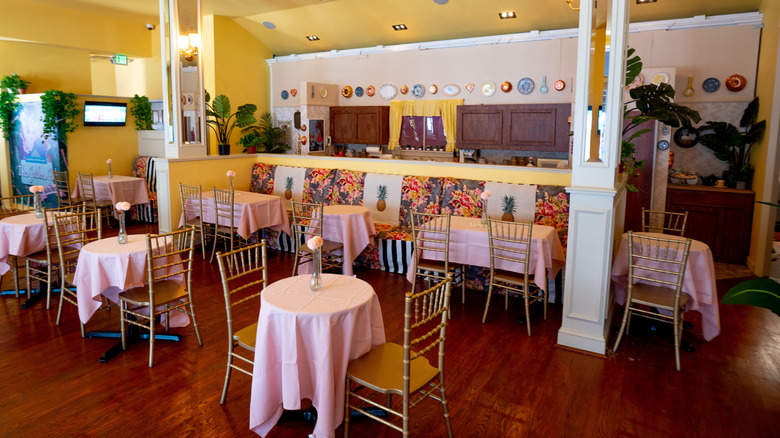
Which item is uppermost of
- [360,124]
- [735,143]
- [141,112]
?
[141,112]

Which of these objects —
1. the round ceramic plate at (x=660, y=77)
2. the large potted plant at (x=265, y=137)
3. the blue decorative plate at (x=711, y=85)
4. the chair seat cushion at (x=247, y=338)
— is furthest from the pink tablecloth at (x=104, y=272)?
the blue decorative plate at (x=711, y=85)

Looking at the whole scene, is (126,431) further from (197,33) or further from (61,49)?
(61,49)

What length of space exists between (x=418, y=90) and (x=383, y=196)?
10.5 feet

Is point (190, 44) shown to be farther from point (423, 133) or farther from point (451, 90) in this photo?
point (451, 90)

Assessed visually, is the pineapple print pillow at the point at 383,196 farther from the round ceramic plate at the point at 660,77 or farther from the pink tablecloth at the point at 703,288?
the round ceramic plate at the point at 660,77

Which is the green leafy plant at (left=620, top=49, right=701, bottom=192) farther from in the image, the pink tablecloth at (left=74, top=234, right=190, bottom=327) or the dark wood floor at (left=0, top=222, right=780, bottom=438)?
the pink tablecloth at (left=74, top=234, right=190, bottom=327)

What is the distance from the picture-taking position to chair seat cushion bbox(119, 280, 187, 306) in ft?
11.6

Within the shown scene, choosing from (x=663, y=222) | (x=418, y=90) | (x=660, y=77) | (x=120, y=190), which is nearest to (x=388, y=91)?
(x=418, y=90)

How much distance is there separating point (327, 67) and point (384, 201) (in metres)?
4.51

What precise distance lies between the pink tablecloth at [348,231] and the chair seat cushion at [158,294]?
5.87 feet

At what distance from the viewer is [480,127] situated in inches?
324

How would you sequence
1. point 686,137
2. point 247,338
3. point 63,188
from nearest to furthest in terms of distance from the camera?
point 247,338, point 686,137, point 63,188

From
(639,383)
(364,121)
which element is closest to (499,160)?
(364,121)

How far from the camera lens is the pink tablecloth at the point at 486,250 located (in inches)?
168
